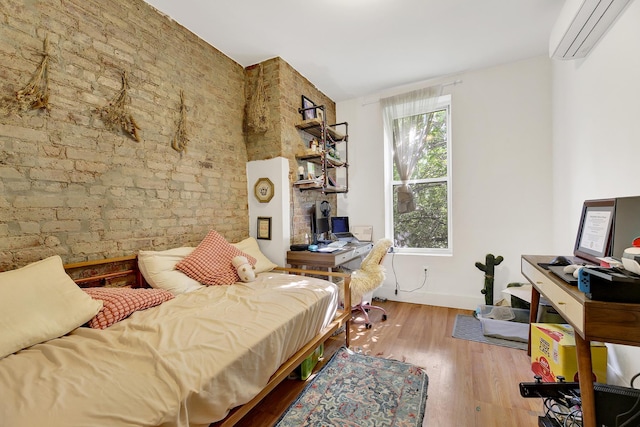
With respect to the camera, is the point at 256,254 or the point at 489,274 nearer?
the point at 256,254

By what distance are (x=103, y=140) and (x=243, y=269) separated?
138cm

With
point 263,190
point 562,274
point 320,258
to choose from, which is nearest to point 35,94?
point 263,190

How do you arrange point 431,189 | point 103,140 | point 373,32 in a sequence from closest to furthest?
point 103,140 → point 373,32 → point 431,189

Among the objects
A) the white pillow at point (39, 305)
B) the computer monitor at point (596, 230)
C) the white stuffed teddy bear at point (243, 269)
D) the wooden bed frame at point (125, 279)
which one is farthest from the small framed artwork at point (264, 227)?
the computer monitor at point (596, 230)

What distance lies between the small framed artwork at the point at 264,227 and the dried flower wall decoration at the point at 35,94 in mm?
1880

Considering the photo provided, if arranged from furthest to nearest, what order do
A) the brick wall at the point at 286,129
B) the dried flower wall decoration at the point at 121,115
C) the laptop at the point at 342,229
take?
the laptop at the point at 342,229 < the brick wall at the point at 286,129 < the dried flower wall decoration at the point at 121,115

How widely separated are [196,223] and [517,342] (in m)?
3.14

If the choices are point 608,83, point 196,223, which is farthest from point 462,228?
point 196,223

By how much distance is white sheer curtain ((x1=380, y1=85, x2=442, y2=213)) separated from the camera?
343 cm

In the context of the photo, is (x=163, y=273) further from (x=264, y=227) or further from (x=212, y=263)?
(x=264, y=227)

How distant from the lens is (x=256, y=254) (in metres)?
2.77

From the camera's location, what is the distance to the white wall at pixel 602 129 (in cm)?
155

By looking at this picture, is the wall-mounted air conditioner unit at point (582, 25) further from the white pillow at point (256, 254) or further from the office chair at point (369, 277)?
the white pillow at point (256, 254)

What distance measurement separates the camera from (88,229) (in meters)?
1.78
